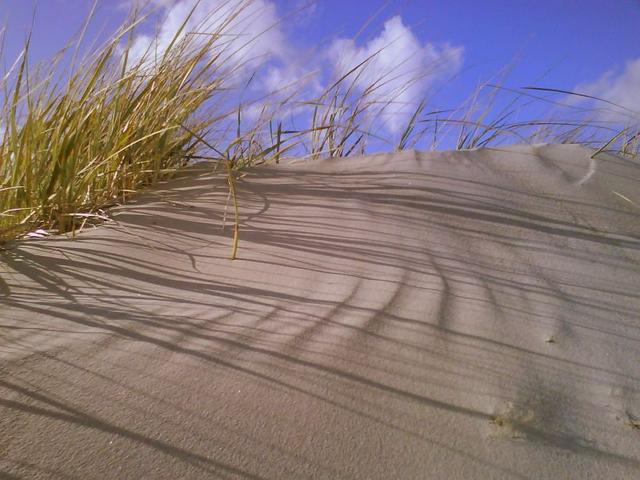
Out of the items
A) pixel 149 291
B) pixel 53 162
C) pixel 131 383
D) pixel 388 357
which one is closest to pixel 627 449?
pixel 388 357

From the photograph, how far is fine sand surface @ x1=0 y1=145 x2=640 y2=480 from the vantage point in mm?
806

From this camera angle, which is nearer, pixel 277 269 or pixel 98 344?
pixel 98 344

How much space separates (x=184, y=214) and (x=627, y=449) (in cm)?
152

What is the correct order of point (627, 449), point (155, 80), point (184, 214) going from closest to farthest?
point (627, 449) → point (184, 214) → point (155, 80)

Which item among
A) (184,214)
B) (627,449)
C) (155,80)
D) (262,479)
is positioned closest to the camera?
(262,479)

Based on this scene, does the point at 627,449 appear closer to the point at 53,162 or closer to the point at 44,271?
Answer: the point at 44,271

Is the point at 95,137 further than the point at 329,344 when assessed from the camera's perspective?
Yes

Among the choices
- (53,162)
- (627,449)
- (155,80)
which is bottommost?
(627,449)

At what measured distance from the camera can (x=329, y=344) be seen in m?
1.08

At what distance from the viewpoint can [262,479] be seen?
748mm

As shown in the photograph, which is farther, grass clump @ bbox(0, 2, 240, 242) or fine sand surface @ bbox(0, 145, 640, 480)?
grass clump @ bbox(0, 2, 240, 242)

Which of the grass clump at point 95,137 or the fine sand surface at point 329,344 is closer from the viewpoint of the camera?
the fine sand surface at point 329,344

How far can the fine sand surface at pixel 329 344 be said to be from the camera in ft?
2.64

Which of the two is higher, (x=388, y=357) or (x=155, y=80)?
(x=155, y=80)
